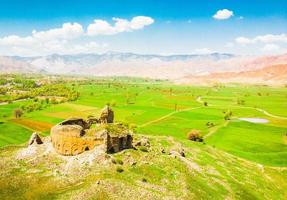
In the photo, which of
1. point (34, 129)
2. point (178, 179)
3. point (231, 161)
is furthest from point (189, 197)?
point (34, 129)

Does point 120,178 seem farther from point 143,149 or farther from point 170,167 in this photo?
point 143,149

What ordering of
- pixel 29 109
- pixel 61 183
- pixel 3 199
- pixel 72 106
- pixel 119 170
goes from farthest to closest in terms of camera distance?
pixel 72 106 → pixel 29 109 → pixel 119 170 → pixel 61 183 → pixel 3 199

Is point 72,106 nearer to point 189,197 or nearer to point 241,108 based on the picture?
point 241,108

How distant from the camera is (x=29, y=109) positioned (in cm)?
17350

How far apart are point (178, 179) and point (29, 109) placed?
131 m

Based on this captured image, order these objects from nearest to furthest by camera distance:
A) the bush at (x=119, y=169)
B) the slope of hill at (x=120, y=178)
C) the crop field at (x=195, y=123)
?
the slope of hill at (x=120, y=178) → the bush at (x=119, y=169) → the crop field at (x=195, y=123)

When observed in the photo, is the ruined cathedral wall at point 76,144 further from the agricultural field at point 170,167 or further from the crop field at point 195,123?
the crop field at point 195,123

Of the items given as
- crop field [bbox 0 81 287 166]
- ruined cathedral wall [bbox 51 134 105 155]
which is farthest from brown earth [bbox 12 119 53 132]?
ruined cathedral wall [bbox 51 134 105 155]

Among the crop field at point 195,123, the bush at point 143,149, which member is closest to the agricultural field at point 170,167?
the crop field at point 195,123

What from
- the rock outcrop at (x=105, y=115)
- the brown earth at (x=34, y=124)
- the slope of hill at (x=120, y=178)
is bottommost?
the brown earth at (x=34, y=124)

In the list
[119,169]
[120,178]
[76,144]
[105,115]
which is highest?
[105,115]

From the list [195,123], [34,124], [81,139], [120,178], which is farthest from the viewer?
[195,123]

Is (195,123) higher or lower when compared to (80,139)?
lower

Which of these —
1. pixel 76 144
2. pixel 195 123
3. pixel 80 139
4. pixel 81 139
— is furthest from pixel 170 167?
pixel 195 123
